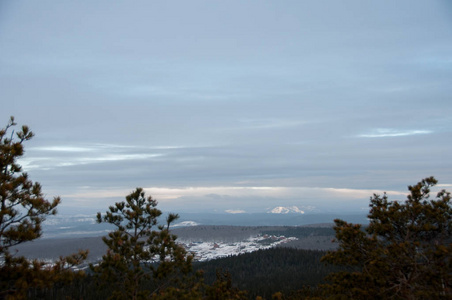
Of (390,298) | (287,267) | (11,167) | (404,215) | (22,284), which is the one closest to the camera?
(22,284)

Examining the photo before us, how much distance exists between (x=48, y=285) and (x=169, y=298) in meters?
5.74

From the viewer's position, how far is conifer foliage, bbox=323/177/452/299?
1734 cm

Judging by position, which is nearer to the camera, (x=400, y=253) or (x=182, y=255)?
(x=400, y=253)

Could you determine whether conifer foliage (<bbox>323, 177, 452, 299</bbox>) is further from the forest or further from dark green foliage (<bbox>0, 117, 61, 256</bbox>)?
dark green foliage (<bbox>0, 117, 61, 256</bbox>)

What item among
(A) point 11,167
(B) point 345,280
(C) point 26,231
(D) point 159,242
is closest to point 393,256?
(B) point 345,280

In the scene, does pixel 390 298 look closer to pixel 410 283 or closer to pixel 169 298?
pixel 410 283

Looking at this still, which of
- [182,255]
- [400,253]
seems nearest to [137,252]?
[182,255]

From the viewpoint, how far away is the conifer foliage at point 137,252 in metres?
19.5

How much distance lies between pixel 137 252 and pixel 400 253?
48.3 feet

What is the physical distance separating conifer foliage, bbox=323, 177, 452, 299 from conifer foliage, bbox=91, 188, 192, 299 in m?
9.19

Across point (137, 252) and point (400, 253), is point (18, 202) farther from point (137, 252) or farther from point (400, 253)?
point (400, 253)

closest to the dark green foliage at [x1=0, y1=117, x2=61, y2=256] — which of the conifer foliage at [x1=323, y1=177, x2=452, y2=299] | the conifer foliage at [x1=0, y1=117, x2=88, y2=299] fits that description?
the conifer foliage at [x1=0, y1=117, x2=88, y2=299]

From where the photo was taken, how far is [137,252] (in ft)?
65.2

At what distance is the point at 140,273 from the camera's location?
65.4ft
